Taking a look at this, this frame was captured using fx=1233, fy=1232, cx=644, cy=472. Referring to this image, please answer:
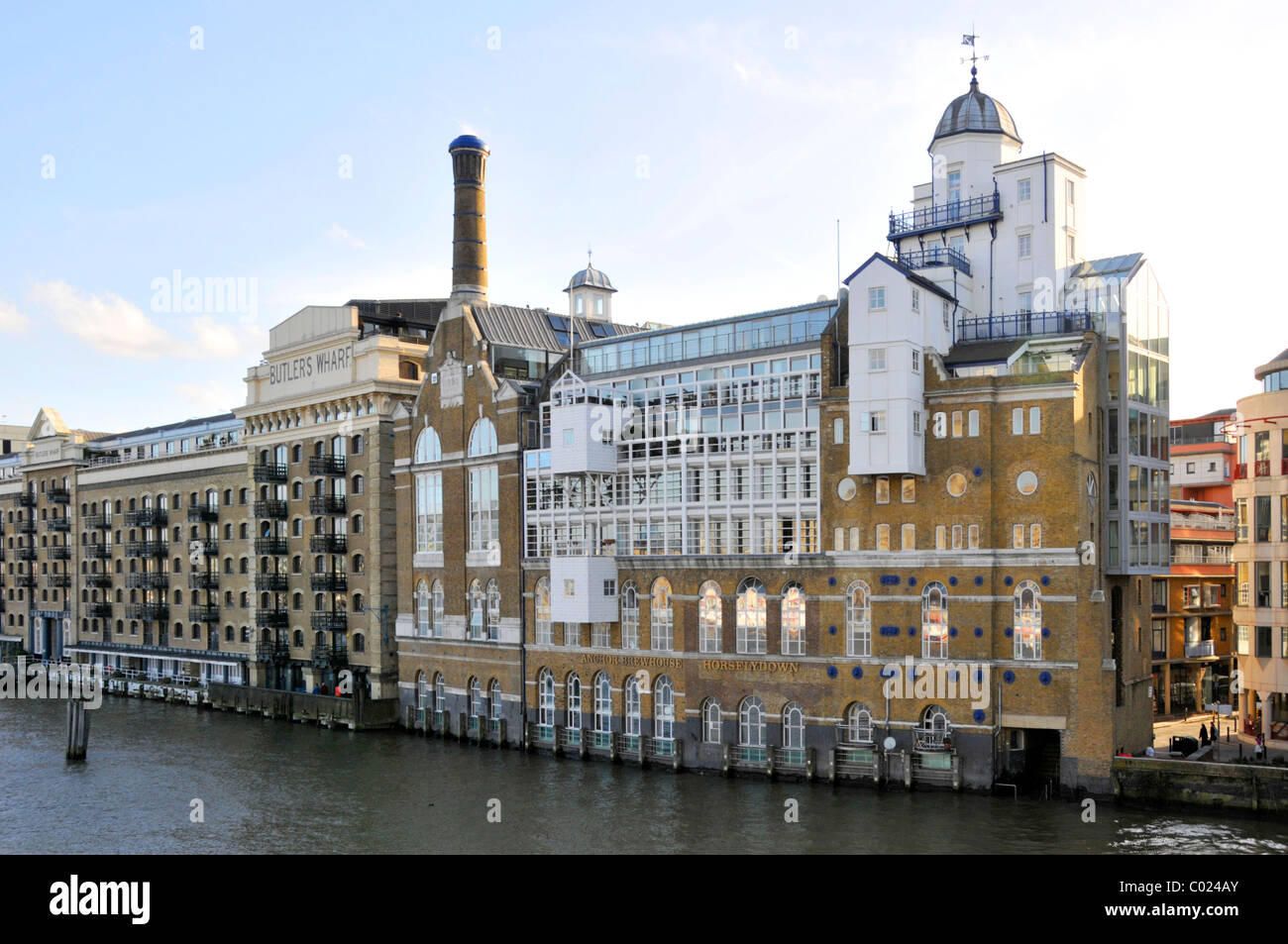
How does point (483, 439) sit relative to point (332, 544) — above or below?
above

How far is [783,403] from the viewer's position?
207ft

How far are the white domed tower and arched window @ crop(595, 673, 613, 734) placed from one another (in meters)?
35.8

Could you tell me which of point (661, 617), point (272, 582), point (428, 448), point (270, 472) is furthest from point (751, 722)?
point (270, 472)

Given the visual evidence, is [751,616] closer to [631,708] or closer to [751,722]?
[751,722]

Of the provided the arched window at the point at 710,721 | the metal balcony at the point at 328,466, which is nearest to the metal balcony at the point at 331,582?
the metal balcony at the point at 328,466

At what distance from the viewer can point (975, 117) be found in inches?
2685

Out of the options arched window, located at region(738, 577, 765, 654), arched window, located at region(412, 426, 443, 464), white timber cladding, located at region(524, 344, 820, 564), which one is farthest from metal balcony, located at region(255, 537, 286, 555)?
arched window, located at region(738, 577, 765, 654)

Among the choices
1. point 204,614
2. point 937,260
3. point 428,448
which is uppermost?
point 937,260

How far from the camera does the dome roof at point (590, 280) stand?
3873 inches

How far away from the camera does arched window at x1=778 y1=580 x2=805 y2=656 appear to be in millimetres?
62094

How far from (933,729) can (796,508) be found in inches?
496

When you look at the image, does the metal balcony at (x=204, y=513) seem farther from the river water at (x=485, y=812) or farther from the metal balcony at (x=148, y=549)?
the river water at (x=485, y=812)

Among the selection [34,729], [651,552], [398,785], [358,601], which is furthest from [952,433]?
[34,729]
